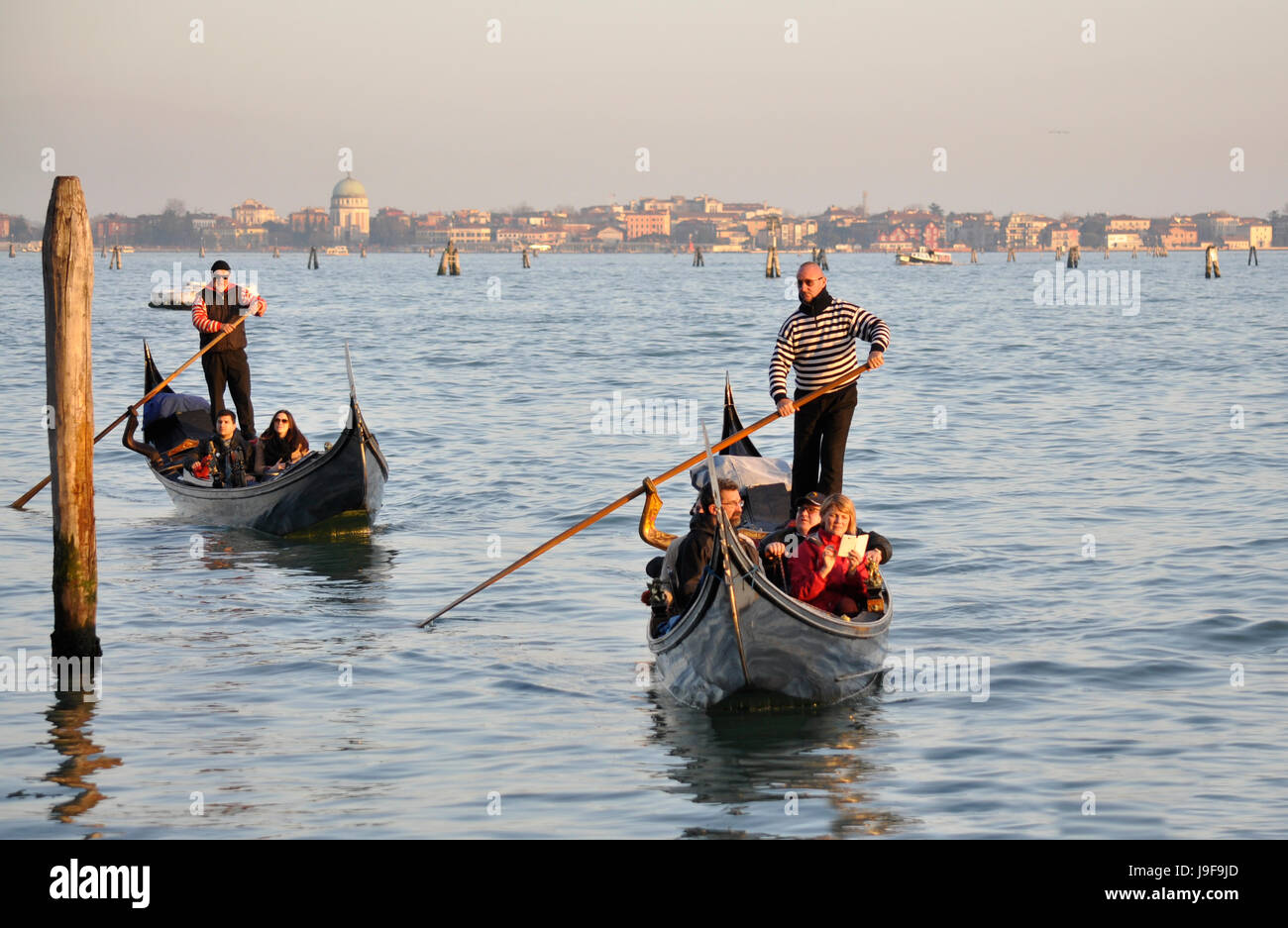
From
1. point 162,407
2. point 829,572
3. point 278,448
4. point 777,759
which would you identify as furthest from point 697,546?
point 162,407

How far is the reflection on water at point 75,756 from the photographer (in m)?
A: 5.45

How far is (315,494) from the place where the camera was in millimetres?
10797

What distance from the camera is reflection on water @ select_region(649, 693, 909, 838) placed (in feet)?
17.7

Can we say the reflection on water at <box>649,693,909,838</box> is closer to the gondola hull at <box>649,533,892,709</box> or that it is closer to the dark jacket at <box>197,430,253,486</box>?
the gondola hull at <box>649,533,892,709</box>

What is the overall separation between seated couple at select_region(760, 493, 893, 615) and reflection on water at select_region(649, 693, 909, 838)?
448 millimetres

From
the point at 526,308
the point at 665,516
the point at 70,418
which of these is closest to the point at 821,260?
the point at 526,308

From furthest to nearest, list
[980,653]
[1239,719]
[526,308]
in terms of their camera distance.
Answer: [526,308] < [980,653] < [1239,719]

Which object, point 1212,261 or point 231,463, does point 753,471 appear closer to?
point 231,463

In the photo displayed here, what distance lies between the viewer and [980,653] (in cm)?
759

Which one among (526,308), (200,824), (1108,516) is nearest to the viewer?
(200,824)

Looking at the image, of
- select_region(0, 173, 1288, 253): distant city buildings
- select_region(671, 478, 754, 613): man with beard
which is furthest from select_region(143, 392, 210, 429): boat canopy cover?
select_region(0, 173, 1288, 253): distant city buildings

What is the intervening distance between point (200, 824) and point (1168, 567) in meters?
6.29

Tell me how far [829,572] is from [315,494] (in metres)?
5.19
